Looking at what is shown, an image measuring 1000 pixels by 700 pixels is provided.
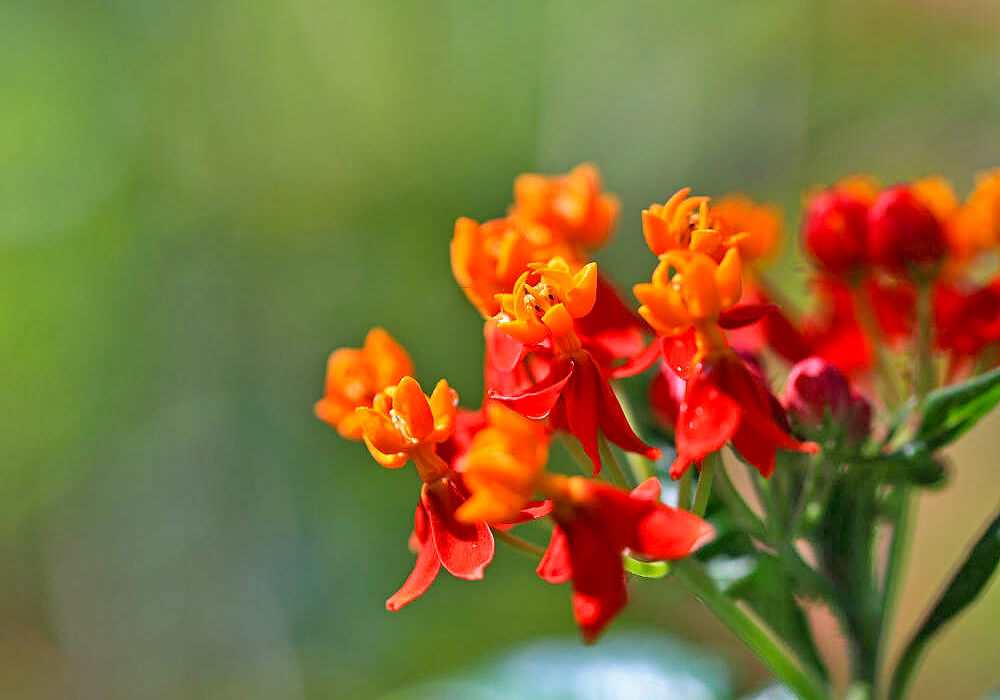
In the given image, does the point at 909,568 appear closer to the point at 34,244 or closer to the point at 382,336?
the point at 382,336

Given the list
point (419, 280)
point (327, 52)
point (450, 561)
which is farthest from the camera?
point (327, 52)

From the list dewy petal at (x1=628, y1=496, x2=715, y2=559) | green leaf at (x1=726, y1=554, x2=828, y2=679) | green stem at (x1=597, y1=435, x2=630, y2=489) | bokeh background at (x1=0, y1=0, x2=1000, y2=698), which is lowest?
bokeh background at (x1=0, y1=0, x2=1000, y2=698)

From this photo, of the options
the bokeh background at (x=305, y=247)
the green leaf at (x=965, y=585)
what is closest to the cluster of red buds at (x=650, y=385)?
the green leaf at (x=965, y=585)

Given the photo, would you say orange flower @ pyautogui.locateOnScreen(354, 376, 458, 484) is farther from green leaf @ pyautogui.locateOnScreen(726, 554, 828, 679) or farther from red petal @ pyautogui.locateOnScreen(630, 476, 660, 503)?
green leaf @ pyautogui.locateOnScreen(726, 554, 828, 679)

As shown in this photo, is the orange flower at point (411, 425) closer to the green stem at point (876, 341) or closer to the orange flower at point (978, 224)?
the green stem at point (876, 341)

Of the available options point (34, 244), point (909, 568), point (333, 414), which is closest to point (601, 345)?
point (333, 414)

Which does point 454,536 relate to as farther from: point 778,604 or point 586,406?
point 778,604

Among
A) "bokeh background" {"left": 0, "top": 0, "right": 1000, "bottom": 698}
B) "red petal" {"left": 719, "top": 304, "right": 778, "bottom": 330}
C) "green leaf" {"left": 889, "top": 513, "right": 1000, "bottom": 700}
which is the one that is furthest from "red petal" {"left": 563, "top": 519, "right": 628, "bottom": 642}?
"bokeh background" {"left": 0, "top": 0, "right": 1000, "bottom": 698}
